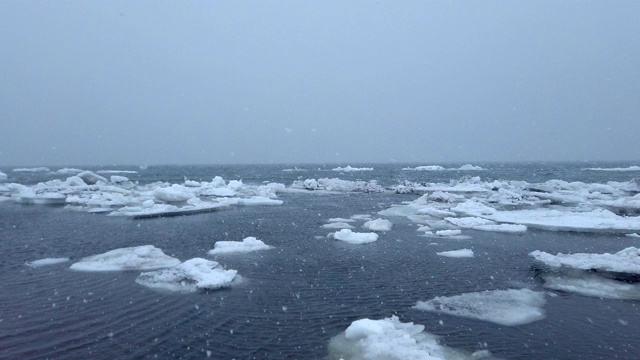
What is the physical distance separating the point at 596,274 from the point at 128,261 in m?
12.7

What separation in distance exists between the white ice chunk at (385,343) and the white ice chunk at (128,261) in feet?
21.9

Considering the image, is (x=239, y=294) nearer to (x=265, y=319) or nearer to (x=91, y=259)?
(x=265, y=319)

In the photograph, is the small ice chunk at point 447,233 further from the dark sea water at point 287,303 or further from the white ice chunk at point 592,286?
the white ice chunk at point 592,286

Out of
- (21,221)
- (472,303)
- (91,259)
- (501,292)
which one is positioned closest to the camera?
(472,303)

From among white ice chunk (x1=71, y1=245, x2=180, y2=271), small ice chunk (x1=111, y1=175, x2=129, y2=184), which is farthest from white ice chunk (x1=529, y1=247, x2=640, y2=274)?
Answer: small ice chunk (x1=111, y1=175, x2=129, y2=184)

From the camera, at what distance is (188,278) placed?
399 inches

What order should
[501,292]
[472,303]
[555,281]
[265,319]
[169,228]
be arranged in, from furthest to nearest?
1. [169,228]
2. [555,281]
3. [501,292]
4. [472,303]
5. [265,319]

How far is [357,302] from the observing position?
9094 mm

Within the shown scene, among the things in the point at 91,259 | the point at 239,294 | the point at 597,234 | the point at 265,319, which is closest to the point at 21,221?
the point at 91,259

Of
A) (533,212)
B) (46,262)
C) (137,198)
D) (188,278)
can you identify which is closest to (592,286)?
(188,278)

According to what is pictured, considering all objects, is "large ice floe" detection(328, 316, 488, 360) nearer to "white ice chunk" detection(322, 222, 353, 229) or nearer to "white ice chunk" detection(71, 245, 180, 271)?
"white ice chunk" detection(71, 245, 180, 271)

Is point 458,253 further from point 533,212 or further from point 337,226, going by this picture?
point 533,212

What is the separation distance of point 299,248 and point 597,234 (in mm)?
12672

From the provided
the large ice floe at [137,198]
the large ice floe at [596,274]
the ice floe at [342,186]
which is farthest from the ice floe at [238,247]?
the ice floe at [342,186]
